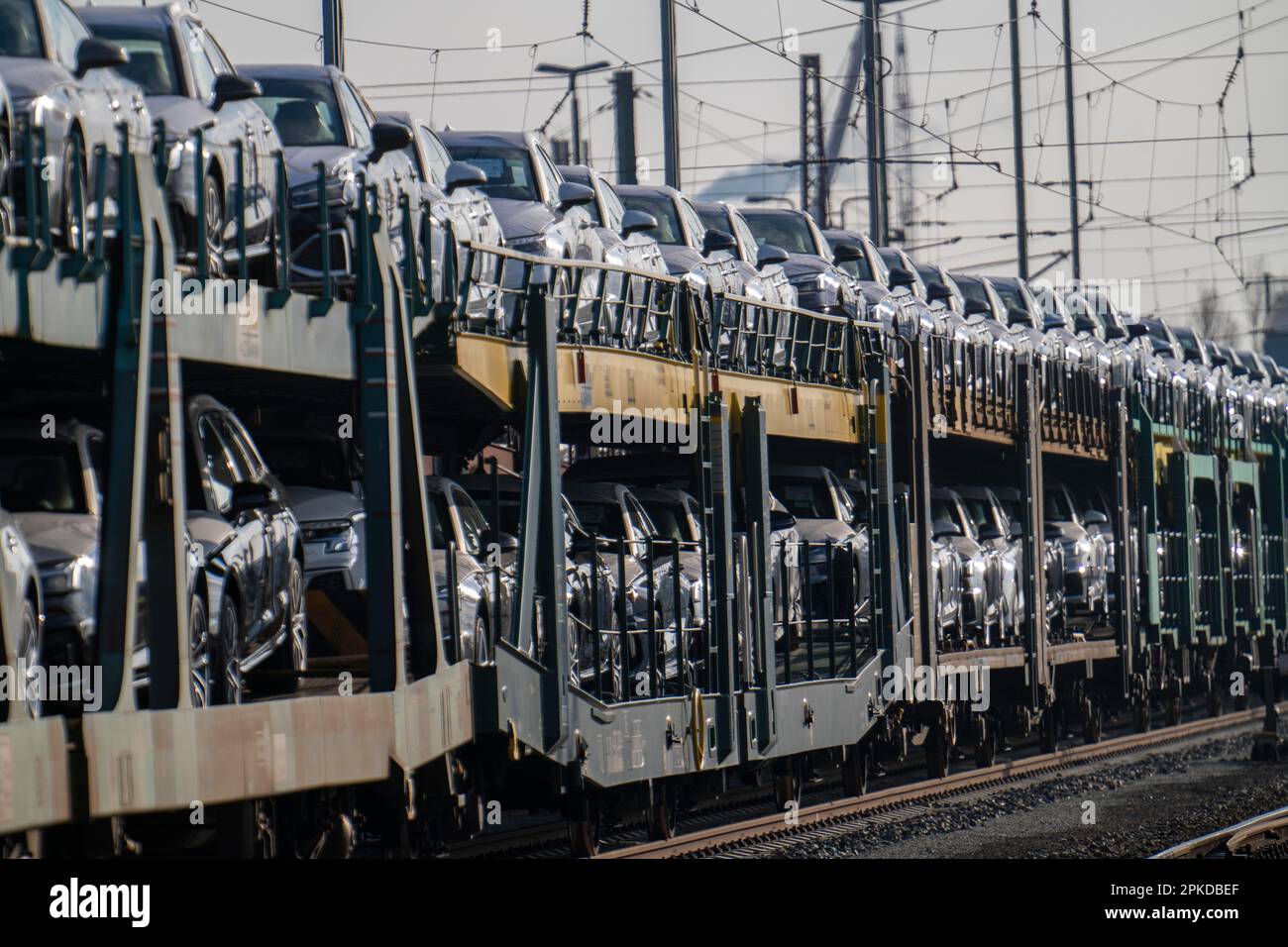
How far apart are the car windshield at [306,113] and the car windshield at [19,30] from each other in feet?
13.6

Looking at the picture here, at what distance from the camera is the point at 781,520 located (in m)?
18.6

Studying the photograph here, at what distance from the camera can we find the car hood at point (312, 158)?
12.0 meters

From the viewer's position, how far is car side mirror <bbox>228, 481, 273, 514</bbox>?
8.81 m

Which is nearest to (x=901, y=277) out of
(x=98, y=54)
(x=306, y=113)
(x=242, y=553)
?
(x=306, y=113)

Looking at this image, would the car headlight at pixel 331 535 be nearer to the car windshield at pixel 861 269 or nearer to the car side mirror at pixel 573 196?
the car side mirror at pixel 573 196

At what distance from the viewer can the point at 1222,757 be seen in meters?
24.2

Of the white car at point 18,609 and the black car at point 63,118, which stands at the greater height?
the black car at point 63,118

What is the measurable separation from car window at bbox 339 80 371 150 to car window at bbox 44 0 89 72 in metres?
3.82

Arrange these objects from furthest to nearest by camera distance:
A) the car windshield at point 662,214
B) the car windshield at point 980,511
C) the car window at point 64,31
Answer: the car windshield at point 980,511 < the car windshield at point 662,214 < the car window at point 64,31

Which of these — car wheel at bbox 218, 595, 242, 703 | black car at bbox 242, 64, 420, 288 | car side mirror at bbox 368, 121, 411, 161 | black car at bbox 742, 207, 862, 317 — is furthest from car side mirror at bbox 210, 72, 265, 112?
black car at bbox 742, 207, 862, 317

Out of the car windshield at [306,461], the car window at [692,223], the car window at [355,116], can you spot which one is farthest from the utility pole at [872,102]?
the car windshield at [306,461]

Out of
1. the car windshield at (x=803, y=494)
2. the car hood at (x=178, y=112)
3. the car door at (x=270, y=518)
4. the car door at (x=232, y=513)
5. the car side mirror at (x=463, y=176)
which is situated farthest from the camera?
the car windshield at (x=803, y=494)
